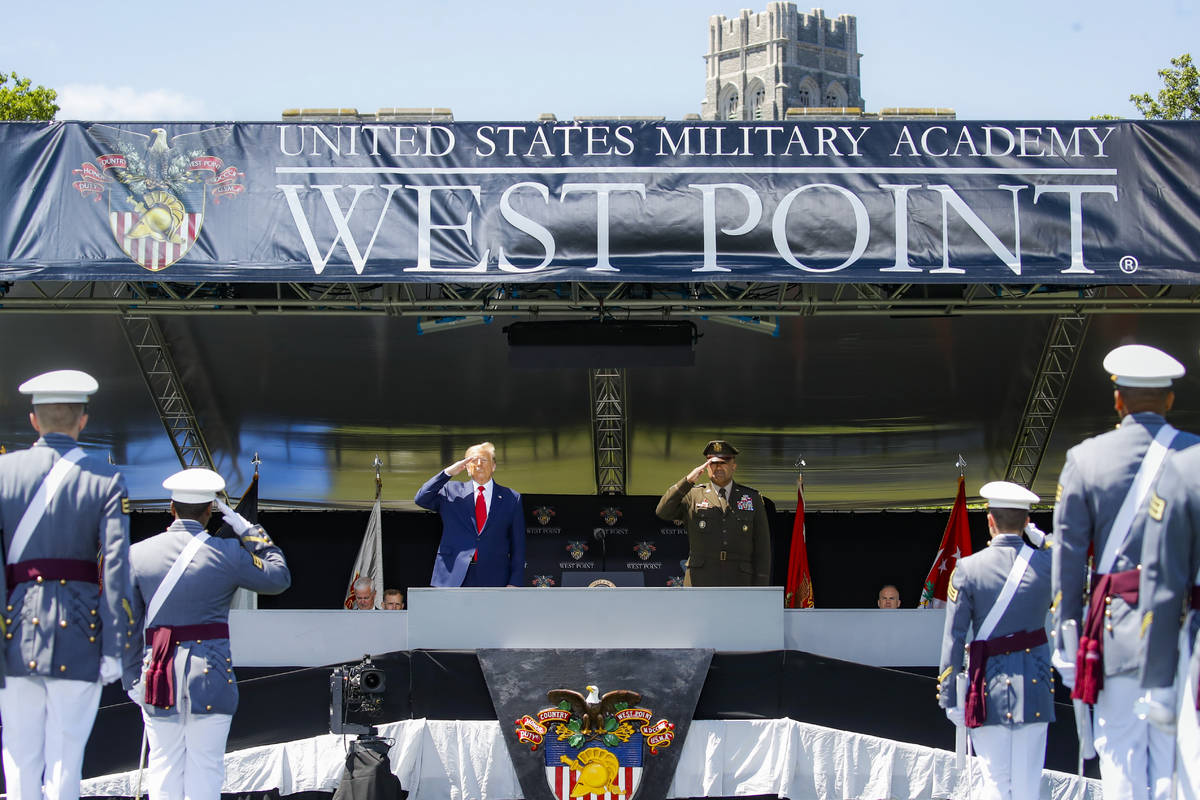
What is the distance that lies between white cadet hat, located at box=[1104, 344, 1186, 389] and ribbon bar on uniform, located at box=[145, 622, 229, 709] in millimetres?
3132

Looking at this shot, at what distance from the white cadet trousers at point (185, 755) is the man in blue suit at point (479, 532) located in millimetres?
2524

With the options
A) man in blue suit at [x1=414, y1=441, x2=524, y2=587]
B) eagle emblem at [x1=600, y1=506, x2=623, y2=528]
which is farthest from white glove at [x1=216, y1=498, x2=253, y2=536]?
eagle emblem at [x1=600, y1=506, x2=623, y2=528]

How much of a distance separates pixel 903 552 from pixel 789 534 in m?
0.96

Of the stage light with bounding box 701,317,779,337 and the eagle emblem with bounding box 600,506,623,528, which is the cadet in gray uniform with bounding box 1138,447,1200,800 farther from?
the eagle emblem with bounding box 600,506,623,528

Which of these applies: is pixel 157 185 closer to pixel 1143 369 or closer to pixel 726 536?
pixel 726 536

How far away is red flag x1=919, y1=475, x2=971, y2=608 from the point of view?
859 centimetres

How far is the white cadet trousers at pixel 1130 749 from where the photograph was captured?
128 inches

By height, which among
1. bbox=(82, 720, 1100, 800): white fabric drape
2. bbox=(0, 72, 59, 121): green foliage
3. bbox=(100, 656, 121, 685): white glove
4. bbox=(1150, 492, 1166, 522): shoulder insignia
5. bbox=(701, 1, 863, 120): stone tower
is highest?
bbox=(701, 1, 863, 120): stone tower

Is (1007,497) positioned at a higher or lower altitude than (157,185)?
lower

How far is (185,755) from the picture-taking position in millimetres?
4285

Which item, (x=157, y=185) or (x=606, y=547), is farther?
(x=606, y=547)

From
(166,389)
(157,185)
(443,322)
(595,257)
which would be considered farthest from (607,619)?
(166,389)

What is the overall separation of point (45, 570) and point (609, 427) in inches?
233

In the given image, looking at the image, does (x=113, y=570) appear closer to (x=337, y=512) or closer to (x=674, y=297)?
(x=674, y=297)
